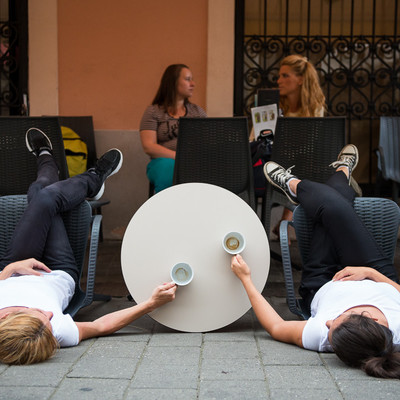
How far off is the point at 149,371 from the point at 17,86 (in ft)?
16.0

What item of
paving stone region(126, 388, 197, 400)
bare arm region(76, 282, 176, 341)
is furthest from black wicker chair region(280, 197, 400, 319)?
paving stone region(126, 388, 197, 400)

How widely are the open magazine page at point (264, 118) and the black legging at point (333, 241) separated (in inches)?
52.5

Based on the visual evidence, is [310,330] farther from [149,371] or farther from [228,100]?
[228,100]

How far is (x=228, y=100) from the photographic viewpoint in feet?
23.2

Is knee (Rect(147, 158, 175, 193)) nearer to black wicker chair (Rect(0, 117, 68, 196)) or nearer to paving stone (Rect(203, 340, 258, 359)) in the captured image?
black wicker chair (Rect(0, 117, 68, 196))

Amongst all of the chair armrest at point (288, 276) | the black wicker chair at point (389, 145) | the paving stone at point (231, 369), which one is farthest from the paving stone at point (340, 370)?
the black wicker chair at point (389, 145)

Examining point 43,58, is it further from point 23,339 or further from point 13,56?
point 23,339

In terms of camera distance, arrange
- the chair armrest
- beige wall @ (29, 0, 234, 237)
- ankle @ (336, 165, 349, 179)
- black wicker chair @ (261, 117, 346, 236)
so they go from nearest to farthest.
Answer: the chair armrest
ankle @ (336, 165, 349, 179)
black wicker chair @ (261, 117, 346, 236)
beige wall @ (29, 0, 234, 237)

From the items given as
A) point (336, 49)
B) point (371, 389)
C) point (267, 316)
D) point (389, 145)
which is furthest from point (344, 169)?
point (336, 49)

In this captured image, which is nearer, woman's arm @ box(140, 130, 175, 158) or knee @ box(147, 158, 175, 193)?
knee @ box(147, 158, 175, 193)

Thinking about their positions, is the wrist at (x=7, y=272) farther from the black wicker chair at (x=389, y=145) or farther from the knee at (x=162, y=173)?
the black wicker chair at (x=389, y=145)

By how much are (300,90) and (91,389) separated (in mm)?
3814

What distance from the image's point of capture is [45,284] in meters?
3.79

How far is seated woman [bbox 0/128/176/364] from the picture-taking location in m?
3.19
